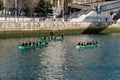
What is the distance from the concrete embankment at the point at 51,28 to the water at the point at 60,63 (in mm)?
15079

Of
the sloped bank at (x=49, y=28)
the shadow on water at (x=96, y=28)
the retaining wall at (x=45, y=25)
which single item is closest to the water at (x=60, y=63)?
the sloped bank at (x=49, y=28)

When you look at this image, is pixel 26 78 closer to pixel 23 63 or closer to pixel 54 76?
pixel 54 76

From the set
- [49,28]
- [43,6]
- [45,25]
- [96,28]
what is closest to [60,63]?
[45,25]

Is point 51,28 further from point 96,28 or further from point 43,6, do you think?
point 43,6

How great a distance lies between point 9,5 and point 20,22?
29338mm

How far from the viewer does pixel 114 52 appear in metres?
64.8

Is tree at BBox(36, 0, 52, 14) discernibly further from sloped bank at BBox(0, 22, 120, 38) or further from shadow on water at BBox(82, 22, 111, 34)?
shadow on water at BBox(82, 22, 111, 34)

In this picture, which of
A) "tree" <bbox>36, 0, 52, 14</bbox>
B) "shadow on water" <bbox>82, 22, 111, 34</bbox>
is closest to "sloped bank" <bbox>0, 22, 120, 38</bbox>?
"shadow on water" <bbox>82, 22, 111, 34</bbox>

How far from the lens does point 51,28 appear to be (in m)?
94.6

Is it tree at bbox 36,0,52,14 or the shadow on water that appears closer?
the shadow on water

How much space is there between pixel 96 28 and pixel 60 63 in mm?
49207

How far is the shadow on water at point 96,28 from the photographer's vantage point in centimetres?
10139

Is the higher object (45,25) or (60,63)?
(45,25)

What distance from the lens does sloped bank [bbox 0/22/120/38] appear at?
8800 centimetres
